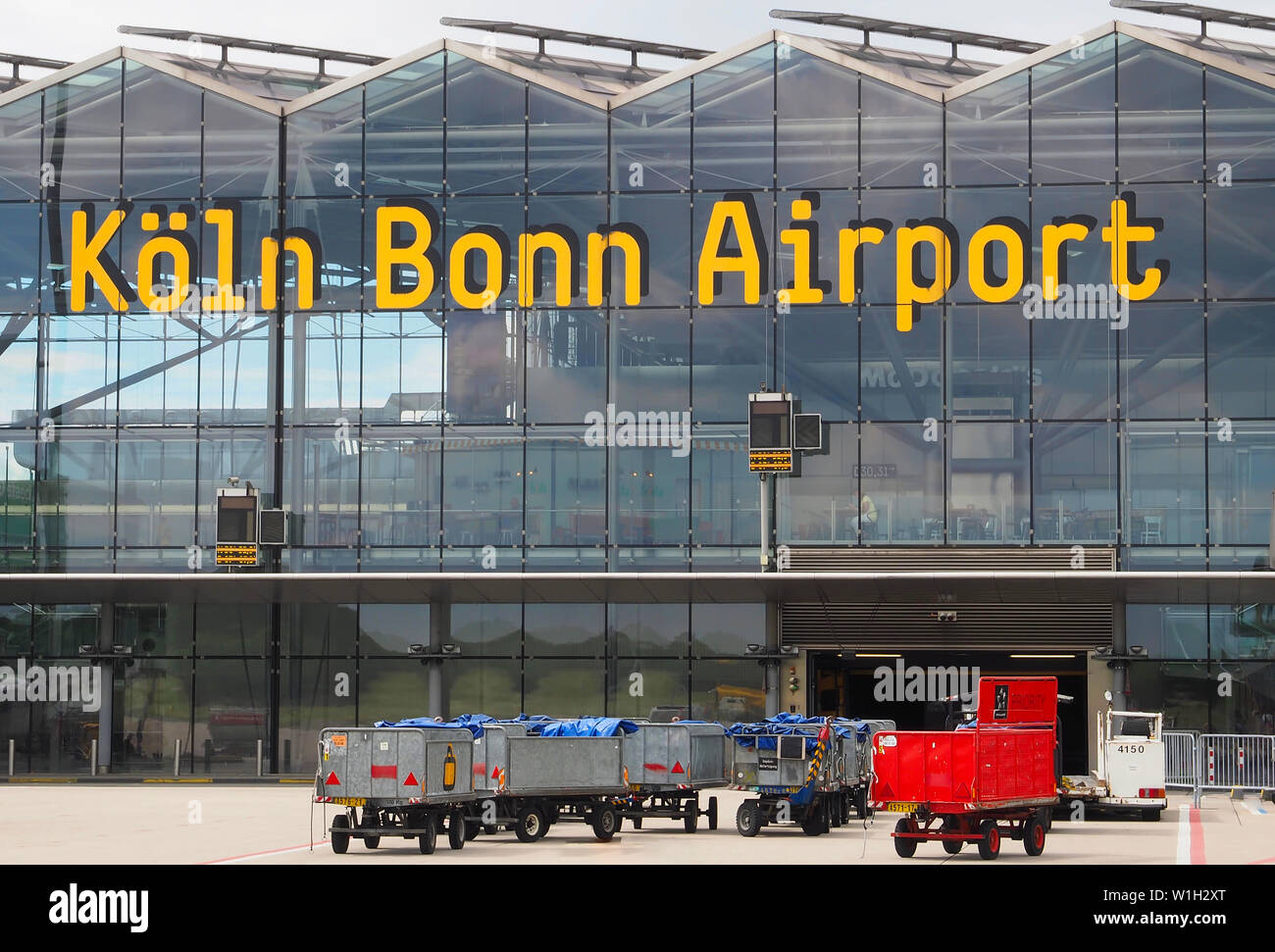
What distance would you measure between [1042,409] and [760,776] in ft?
56.5

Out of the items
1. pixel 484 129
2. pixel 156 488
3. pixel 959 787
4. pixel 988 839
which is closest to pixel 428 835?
pixel 959 787

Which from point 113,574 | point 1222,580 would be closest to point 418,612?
point 113,574

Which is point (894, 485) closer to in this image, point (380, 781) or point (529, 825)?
point (529, 825)

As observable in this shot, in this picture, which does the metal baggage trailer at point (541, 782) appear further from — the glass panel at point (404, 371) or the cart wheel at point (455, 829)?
the glass panel at point (404, 371)

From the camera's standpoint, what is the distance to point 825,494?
46.7 m

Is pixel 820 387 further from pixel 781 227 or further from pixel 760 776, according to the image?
pixel 760 776

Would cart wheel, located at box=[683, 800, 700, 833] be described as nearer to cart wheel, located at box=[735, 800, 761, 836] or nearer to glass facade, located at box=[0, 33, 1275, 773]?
cart wheel, located at box=[735, 800, 761, 836]

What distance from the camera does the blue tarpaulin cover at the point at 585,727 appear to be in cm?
3234

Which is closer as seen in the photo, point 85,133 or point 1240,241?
point 1240,241

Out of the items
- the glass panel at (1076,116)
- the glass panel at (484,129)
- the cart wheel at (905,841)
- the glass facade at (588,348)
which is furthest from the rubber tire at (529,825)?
the glass panel at (1076,116)

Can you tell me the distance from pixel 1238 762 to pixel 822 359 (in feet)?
45.3

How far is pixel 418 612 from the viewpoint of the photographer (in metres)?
48.8

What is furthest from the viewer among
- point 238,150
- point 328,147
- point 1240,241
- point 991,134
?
point 238,150
